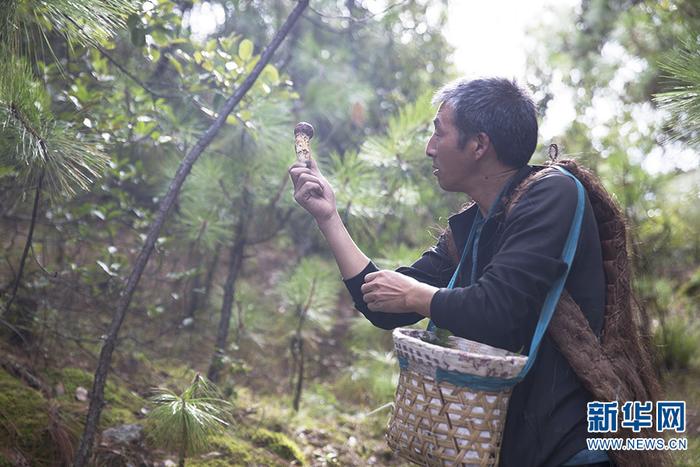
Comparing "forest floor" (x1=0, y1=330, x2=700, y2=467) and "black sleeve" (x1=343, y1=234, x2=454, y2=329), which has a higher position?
"black sleeve" (x1=343, y1=234, x2=454, y2=329)

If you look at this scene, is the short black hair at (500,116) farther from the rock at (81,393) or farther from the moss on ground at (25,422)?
the rock at (81,393)

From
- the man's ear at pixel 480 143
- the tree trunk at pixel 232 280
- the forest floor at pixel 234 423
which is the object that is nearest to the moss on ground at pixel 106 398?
the forest floor at pixel 234 423

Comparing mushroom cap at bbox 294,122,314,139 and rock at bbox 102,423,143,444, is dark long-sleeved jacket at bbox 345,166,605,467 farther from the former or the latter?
rock at bbox 102,423,143,444

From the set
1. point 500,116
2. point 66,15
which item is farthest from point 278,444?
point 66,15

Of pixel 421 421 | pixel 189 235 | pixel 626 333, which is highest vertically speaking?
pixel 189 235

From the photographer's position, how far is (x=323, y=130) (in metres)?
5.13

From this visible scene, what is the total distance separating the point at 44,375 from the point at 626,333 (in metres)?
2.37

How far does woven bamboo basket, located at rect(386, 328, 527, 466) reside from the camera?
1370 mm

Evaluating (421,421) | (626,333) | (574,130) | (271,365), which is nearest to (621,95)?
(574,130)

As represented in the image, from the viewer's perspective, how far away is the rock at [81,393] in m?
2.71

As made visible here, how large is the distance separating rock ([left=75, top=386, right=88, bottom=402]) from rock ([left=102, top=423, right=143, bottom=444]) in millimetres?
293

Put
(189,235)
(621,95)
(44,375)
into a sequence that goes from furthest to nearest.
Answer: (621,95) < (189,235) < (44,375)

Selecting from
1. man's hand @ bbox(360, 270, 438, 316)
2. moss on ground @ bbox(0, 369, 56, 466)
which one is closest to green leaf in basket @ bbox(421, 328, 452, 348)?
man's hand @ bbox(360, 270, 438, 316)

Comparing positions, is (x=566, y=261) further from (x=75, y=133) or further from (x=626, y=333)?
(x=75, y=133)
